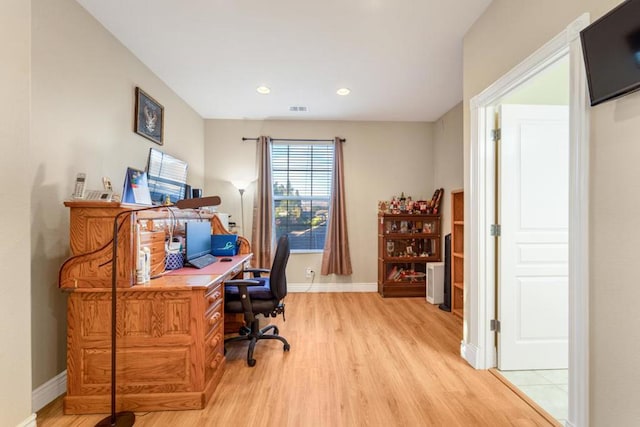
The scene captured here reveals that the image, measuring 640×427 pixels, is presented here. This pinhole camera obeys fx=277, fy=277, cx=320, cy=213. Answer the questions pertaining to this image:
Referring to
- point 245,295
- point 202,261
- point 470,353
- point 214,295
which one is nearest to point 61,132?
point 202,261

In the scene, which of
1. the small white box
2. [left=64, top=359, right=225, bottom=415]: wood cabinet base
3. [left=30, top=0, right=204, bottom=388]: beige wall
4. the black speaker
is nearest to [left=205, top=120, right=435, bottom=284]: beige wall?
the small white box

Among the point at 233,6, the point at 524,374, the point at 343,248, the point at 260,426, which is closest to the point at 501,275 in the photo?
the point at 524,374

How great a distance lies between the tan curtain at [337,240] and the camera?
14.3 feet

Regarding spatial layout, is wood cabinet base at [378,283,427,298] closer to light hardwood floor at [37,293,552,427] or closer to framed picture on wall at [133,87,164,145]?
light hardwood floor at [37,293,552,427]

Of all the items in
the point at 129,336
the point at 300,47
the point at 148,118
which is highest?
the point at 300,47

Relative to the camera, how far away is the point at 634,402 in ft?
3.71

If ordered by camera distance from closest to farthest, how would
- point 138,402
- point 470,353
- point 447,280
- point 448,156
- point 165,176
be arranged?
point 138,402
point 470,353
point 165,176
point 447,280
point 448,156

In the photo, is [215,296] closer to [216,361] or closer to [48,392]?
[216,361]

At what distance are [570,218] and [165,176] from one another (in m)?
3.50

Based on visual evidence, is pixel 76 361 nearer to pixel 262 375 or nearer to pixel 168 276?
pixel 168 276

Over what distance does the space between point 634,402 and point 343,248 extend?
11.0ft

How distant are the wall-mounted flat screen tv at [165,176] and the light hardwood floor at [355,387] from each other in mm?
1780

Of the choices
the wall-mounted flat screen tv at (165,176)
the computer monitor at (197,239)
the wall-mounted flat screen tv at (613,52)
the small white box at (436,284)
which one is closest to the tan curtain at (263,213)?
the wall-mounted flat screen tv at (165,176)

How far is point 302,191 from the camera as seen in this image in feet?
15.0
